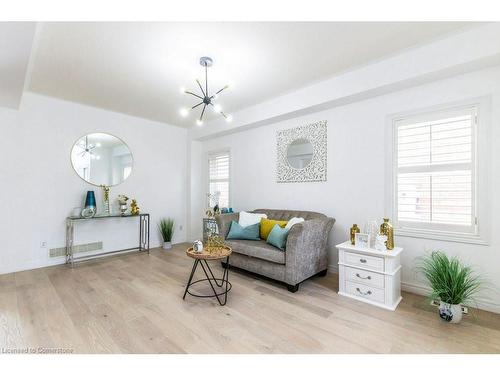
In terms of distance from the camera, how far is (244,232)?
3.35m

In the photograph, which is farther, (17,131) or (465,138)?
(17,131)

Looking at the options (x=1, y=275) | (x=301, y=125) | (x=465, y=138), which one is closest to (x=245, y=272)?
(x=301, y=125)

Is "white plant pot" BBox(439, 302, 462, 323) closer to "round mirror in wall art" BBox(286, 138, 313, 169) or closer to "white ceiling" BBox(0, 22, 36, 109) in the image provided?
"round mirror in wall art" BBox(286, 138, 313, 169)

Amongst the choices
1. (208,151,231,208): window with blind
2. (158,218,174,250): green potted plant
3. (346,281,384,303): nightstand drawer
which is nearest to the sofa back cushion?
(346,281,384,303): nightstand drawer

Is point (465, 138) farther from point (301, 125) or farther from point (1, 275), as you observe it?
point (1, 275)

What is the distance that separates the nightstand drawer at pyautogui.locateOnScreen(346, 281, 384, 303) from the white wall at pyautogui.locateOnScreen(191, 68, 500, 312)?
0.58 meters

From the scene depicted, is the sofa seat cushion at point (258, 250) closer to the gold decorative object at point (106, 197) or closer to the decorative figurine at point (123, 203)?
the decorative figurine at point (123, 203)

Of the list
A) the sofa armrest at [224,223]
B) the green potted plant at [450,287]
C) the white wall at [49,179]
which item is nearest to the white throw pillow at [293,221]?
the sofa armrest at [224,223]

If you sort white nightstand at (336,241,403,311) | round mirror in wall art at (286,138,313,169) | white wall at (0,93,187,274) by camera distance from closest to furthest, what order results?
1. white nightstand at (336,241,403,311)
2. white wall at (0,93,187,274)
3. round mirror in wall art at (286,138,313,169)

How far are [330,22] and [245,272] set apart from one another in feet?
9.94

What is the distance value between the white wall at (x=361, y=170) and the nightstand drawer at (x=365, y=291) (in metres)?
0.58

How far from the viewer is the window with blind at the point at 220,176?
4945 mm

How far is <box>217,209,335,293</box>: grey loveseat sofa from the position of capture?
266cm
